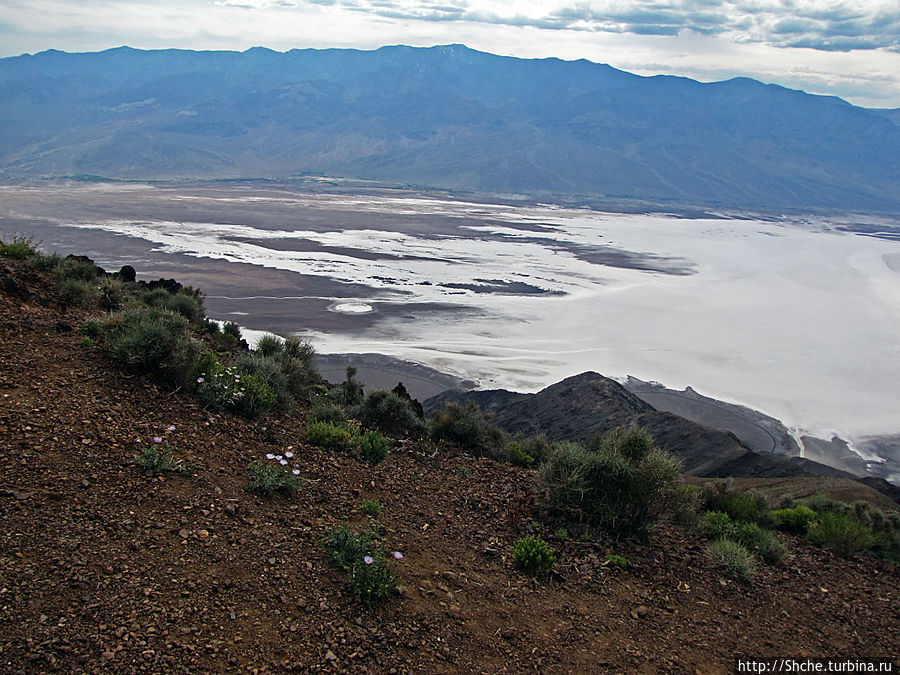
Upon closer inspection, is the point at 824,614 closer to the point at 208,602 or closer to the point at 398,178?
the point at 208,602

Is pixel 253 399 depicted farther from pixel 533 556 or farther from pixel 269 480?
pixel 533 556

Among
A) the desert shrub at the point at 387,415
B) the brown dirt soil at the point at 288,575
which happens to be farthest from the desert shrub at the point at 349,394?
the brown dirt soil at the point at 288,575

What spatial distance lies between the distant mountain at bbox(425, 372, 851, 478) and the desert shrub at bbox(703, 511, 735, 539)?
359 inches

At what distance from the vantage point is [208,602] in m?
3.92

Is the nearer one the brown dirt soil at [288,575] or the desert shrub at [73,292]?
the brown dirt soil at [288,575]

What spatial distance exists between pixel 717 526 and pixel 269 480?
477 cm

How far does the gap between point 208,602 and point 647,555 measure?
12.9ft

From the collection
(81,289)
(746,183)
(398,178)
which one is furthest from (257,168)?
(81,289)

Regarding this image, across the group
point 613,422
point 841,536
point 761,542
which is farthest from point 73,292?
point 613,422

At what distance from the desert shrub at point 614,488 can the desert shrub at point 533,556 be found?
3.02ft

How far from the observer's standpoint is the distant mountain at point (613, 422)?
1728 centimetres

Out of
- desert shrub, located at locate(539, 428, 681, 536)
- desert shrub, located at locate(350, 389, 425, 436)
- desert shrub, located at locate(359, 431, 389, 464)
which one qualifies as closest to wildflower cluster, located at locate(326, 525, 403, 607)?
desert shrub, located at locate(359, 431, 389, 464)

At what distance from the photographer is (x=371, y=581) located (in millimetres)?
4363

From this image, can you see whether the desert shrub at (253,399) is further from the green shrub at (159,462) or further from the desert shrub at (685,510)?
the desert shrub at (685,510)
